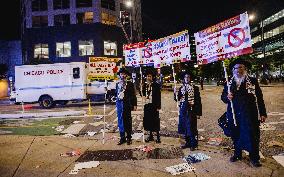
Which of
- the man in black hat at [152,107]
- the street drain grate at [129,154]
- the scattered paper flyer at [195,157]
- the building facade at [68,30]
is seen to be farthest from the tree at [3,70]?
the scattered paper flyer at [195,157]

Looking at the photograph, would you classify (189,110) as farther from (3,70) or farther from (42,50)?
(3,70)

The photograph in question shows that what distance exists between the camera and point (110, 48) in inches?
1939

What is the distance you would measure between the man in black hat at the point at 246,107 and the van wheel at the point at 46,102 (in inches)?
715

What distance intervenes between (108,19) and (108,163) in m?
44.3

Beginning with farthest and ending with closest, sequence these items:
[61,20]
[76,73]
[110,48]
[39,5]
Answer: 1. [110,48]
2. [39,5]
3. [61,20]
4. [76,73]

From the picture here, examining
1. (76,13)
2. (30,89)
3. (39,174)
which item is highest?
(76,13)

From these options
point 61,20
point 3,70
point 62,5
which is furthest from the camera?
point 3,70

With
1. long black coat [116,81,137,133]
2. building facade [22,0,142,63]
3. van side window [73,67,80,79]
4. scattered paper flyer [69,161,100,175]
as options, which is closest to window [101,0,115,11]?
building facade [22,0,142,63]

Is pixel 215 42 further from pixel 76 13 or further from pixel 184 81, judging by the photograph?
pixel 76 13

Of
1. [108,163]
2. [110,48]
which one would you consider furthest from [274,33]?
[108,163]

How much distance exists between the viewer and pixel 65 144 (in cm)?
924

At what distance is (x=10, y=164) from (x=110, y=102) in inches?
652

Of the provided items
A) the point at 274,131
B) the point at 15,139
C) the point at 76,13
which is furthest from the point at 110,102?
the point at 76,13

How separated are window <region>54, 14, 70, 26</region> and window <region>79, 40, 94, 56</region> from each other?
399cm
